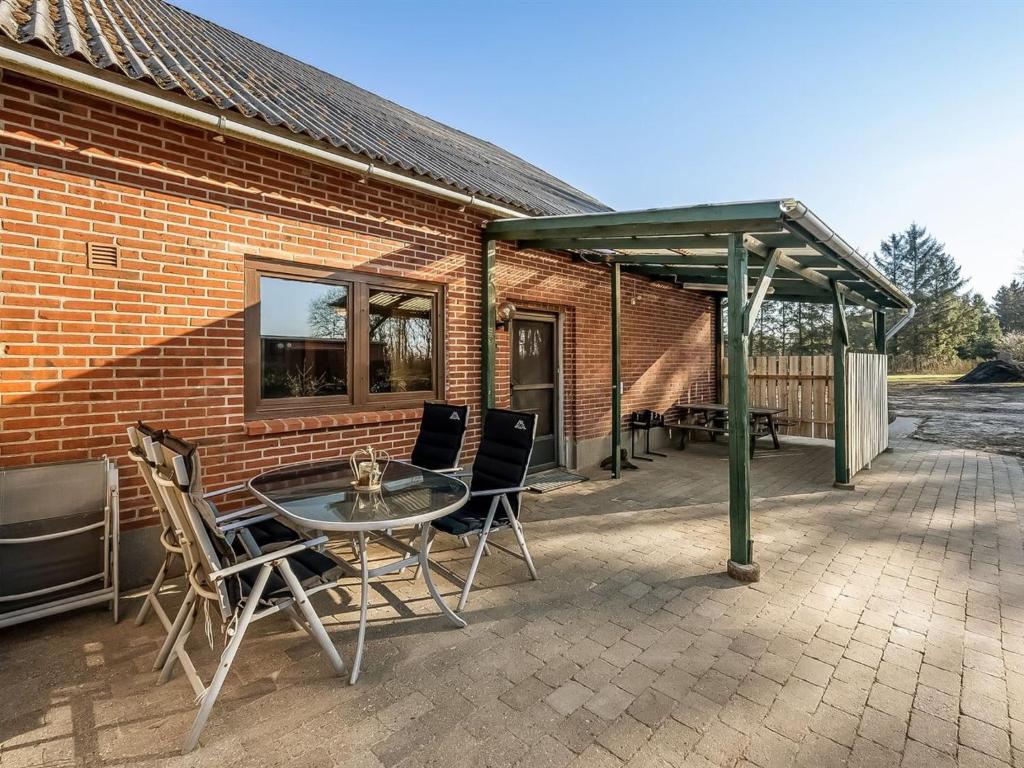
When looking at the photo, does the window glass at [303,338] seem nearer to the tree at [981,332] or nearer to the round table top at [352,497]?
the round table top at [352,497]

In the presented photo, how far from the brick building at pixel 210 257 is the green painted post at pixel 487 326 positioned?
94 mm

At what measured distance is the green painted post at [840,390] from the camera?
5934 millimetres

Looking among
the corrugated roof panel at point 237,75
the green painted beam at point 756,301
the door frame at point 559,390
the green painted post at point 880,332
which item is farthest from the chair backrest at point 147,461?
the green painted post at point 880,332

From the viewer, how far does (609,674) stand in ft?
7.72

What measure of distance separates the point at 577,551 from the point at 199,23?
322 inches

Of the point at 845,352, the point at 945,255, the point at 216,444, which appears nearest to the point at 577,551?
the point at 216,444

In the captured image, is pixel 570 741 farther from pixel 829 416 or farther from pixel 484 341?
pixel 829 416

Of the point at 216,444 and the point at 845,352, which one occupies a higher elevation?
the point at 845,352

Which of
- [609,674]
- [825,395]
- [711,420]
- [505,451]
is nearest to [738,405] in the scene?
[505,451]

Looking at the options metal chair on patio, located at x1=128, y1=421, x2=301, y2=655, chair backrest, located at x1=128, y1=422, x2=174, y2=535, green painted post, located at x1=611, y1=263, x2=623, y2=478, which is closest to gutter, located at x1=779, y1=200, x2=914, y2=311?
green painted post, located at x1=611, y1=263, x2=623, y2=478

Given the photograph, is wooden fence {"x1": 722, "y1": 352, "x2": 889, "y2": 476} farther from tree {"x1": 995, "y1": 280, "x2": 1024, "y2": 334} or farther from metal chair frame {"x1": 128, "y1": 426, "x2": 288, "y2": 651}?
tree {"x1": 995, "y1": 280, "x2": 1024, "y2": 334}

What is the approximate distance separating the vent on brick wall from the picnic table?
7.66 m

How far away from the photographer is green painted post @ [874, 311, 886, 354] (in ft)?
27.9

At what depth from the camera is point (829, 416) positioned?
889 centimetres
